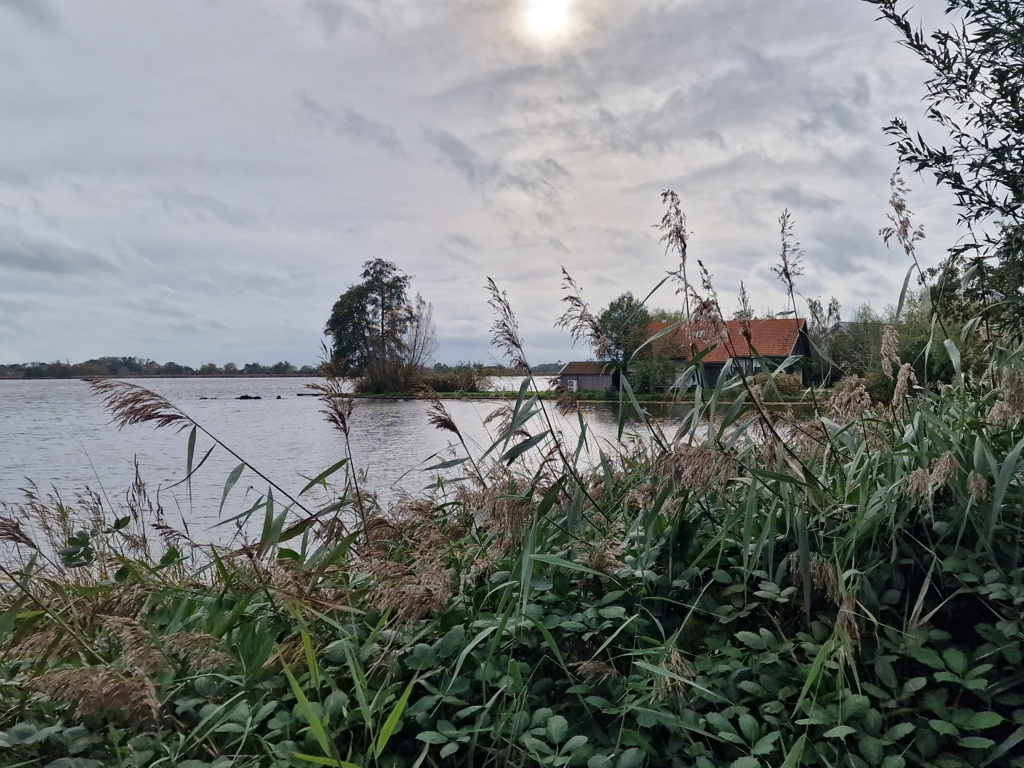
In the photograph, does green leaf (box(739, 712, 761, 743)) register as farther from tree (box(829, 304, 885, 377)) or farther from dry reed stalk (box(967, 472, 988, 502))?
tree (box(829, 304, 885, 377))

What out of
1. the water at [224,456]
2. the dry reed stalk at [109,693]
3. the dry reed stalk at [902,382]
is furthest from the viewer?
the water at [224,456]

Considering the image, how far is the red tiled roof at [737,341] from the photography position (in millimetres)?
2406

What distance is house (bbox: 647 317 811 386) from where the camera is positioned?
239cm

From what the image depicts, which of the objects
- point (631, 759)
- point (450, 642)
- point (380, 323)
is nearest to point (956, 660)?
point (631, 759)

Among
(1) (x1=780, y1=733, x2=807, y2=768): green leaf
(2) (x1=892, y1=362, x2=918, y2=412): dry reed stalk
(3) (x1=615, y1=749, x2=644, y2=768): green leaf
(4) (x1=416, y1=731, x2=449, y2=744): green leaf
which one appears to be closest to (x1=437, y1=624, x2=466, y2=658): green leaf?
(4) (x1=416, y1=731, x2=449, y2=744): green leaf

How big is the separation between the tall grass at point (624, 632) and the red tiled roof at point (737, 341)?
0.35 feet

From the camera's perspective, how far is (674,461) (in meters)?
2.06

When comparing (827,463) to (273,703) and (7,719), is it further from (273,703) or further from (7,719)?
(7,719)

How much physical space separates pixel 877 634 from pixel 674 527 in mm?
674

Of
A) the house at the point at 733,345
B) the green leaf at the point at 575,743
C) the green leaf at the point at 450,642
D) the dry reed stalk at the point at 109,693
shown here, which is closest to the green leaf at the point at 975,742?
the green leaf at the point at 575,743

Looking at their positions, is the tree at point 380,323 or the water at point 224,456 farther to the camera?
the tree at point 380,323

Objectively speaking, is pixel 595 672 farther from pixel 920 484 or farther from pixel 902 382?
pixel 902 382

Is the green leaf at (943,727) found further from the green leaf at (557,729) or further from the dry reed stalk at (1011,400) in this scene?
the dry reed stalk at (1011,400)

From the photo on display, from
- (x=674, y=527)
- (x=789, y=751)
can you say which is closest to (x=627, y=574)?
(x=674, y=527)
